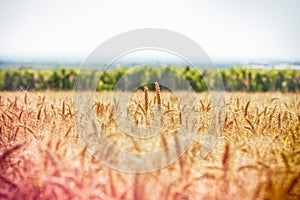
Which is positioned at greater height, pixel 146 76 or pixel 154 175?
pixel 146 76

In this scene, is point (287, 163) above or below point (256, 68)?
below

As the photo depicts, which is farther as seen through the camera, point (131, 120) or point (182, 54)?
point (182, 54)

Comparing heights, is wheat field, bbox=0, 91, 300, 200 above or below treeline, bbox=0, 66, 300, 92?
below

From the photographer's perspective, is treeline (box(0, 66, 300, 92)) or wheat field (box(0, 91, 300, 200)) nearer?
wheat field (box(0, 91, 300, 200))

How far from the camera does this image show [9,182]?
1.42m

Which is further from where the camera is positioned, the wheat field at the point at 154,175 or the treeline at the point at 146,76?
the treeline at the point at 146,76

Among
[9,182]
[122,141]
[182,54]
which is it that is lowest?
[9,182]

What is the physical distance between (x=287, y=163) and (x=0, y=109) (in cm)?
155

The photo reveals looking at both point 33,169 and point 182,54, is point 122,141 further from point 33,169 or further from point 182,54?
point 182,54

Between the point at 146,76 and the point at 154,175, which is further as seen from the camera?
the point at 146,76

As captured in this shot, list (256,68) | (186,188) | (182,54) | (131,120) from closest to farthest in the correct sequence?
(186,188) < (131,120) < (182,54) < (256,68)

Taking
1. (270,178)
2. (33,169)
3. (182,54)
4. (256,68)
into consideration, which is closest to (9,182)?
(33,169)

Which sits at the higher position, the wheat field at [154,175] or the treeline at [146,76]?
the treeline at [146,76]

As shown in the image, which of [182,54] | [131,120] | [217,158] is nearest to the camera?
[217,158]
